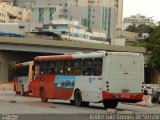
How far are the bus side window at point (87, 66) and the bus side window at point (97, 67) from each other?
1.05ft

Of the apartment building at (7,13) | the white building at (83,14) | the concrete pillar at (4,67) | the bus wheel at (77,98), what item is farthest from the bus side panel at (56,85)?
the apartment building at (7,13)

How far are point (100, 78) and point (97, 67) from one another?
76 cm

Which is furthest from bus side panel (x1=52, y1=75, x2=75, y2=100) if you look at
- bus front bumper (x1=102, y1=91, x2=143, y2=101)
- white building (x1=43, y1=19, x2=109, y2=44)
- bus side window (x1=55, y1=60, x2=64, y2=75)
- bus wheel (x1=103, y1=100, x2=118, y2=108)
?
white building (x1=43, y1=19, x2=109, y2=44)

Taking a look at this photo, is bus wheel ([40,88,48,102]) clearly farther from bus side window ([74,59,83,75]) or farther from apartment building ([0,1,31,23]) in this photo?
apartment building ([0,1,31,23])

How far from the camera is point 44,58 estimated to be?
3422 cm

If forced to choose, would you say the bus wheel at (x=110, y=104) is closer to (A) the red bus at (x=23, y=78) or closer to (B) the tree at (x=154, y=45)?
(A) the red bus at (x=23, y=78)

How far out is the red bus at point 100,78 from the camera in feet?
89.8

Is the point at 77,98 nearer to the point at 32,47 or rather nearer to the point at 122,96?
the point at 122,96

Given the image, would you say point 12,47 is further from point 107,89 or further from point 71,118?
point 71,118

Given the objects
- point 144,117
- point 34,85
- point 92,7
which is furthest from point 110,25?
point 144,117

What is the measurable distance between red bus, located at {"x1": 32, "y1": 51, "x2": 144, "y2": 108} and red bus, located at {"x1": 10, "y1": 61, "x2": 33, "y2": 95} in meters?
13.5

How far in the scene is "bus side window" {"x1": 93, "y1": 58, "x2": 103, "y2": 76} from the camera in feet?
91.4

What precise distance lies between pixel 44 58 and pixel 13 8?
166 metres

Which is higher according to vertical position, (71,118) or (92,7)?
(92,7)
